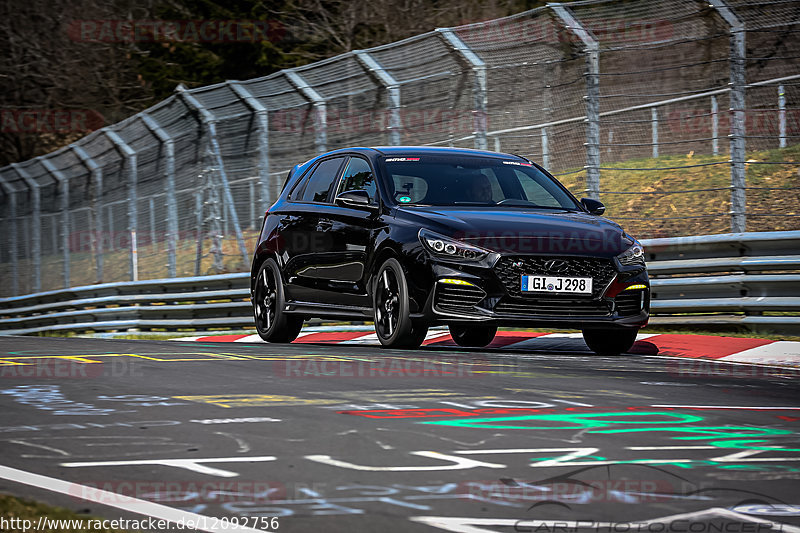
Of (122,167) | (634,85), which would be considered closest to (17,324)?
(122,167)

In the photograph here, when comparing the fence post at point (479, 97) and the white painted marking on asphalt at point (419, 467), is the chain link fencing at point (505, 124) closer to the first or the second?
the fence post at point (479, 97)

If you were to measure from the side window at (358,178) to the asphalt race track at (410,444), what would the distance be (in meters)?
2.54

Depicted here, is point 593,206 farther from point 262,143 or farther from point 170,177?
point 170,177

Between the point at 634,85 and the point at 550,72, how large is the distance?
7199 millimetres

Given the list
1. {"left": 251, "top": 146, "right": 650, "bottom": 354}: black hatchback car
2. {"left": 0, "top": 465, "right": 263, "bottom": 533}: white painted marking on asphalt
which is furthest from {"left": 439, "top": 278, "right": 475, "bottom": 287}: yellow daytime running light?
{"left": 0, "top": 465, "right": 263, "bottom": 533}: white painted marking on asphalt

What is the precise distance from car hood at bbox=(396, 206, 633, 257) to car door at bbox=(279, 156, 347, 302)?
143cm

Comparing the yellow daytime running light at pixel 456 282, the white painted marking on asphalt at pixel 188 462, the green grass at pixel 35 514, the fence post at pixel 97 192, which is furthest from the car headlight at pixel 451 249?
the fence post at pixel 97 192

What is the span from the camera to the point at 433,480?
529 centimetres

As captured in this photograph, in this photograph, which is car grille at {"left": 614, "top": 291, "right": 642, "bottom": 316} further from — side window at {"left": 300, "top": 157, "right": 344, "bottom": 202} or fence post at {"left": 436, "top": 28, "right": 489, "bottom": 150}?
fence post at {"left": 436, "top": 28, "right": 489, "bottom": 150}

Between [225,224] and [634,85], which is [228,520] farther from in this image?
[634,85]

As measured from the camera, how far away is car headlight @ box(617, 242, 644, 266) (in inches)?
438

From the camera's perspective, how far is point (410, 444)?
616cm

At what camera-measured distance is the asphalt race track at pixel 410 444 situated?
4773 millimetres

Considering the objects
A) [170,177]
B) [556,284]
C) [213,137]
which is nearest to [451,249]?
[556,284]
